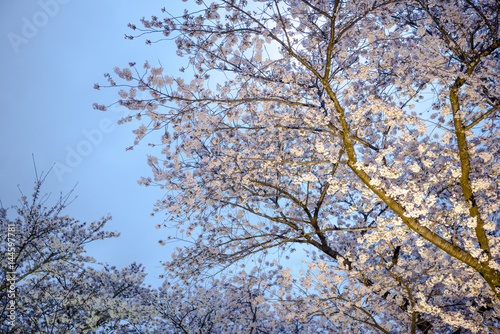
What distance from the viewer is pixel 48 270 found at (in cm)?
696

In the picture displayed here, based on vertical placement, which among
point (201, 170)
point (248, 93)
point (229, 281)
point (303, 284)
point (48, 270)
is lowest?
point (48, 270)

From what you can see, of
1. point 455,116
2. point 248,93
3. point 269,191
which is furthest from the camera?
point 269,191

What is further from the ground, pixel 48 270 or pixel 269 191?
pixel 269 191

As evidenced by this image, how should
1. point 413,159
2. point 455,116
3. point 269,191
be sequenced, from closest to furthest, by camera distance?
1. point 455,116
2. point 413,159
3. point 269,191

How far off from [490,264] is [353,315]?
2.95m

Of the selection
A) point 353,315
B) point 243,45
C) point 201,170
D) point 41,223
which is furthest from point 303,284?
point 41,223

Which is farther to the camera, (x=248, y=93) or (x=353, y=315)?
(x=353, y=315)

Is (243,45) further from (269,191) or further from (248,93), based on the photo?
(269,191)

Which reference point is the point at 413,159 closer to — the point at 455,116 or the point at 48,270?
the point at 455,116

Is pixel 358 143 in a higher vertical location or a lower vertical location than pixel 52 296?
higher

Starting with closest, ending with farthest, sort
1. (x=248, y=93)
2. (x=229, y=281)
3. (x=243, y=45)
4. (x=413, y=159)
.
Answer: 1. (x=243, y=45)
2. (x=248, y=93)
3. (x=413, y=159)
4. (x=229, y=281)

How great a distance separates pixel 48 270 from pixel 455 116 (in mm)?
7742

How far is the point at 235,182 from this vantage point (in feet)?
20.5

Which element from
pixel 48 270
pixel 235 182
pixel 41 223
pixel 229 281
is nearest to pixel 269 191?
pixel 235 182
